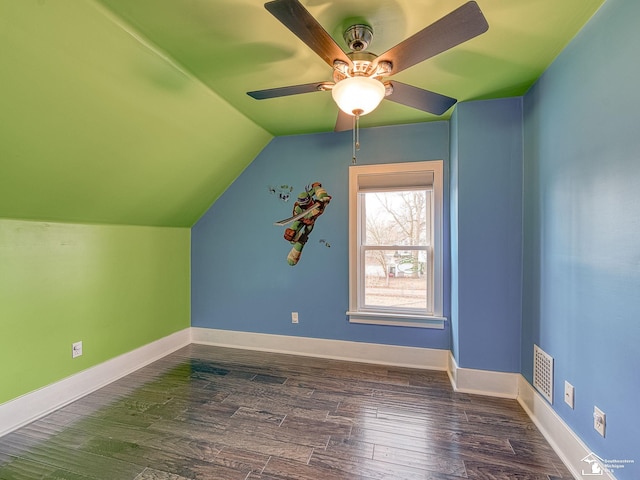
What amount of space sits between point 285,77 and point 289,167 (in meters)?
1.33

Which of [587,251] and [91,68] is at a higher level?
[91,68]

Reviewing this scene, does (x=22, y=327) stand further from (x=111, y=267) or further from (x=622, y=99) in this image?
(x=622, y=99)

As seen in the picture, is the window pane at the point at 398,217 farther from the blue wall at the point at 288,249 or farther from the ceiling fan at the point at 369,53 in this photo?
the ceiling fan at the point at 369,53

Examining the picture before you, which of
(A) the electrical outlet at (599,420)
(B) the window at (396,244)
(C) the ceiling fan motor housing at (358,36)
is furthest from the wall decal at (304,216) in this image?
(A) the electrical outlet at (599,420)

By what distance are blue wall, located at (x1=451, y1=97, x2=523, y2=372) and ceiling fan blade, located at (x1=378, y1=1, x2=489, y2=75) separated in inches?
54.1

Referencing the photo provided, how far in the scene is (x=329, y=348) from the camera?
325 centimetres

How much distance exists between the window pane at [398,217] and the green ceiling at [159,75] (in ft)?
2.63

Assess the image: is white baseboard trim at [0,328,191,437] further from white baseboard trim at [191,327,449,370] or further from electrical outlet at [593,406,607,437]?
electrical outlet at [593,406,607,437]

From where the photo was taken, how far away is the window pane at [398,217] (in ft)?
10.1

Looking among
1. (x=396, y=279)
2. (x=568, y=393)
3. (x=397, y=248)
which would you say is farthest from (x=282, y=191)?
(x=568, y=393)

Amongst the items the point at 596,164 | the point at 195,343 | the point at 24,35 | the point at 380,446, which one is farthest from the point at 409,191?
the point at 195,343

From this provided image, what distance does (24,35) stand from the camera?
136 cm

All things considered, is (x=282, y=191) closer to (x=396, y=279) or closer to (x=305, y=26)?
(x=396, y=279)

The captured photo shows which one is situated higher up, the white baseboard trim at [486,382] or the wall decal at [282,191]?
the wall decal at [282,191]
